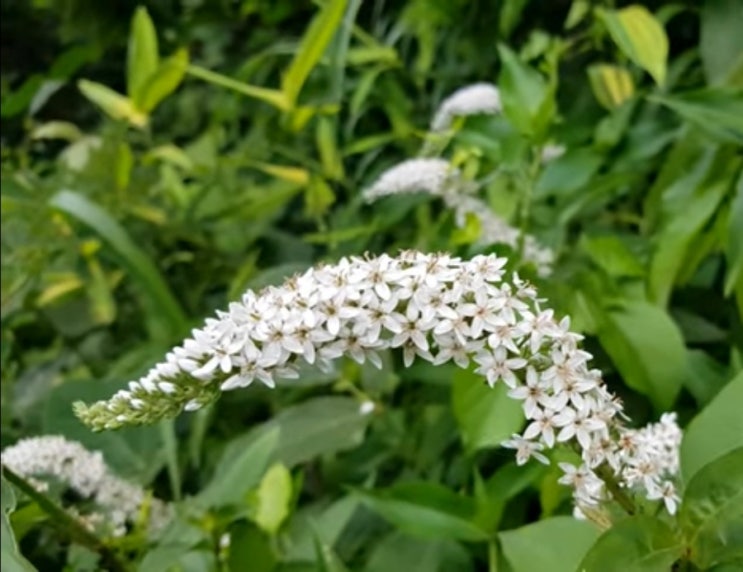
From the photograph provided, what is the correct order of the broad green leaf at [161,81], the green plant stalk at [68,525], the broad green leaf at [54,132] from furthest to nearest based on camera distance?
1. the broad green leaf at [54,132]
2. the broad green leaf at [161,81]
3. the green plant stalk at [68,525]

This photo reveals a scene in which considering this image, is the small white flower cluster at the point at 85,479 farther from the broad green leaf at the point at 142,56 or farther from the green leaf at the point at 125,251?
the broad green leaf at the point at 142,56

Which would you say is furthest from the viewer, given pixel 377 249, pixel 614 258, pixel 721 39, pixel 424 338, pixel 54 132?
pixel 54 132

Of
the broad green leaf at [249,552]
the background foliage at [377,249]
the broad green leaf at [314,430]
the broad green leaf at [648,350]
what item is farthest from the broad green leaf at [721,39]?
the broad green leaf at [249,552]

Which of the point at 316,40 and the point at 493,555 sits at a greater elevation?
the point at 316,40

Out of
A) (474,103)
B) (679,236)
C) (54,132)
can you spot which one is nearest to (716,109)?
(679,236)

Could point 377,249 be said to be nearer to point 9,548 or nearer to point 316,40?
point 316,40

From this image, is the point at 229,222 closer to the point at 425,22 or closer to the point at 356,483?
the point at 425,22

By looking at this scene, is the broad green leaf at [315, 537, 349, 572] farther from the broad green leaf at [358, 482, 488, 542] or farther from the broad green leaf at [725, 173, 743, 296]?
the broad green leaf at [725, 173, 743, 296]
